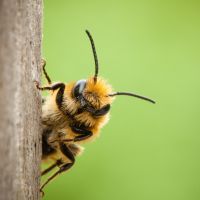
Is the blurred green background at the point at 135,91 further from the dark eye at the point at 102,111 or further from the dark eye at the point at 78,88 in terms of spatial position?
the dark eye at the point at 78,88

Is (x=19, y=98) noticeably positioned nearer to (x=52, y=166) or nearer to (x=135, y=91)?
(x=52, y=166)

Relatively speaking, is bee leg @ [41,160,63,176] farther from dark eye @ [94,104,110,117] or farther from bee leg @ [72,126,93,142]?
dark eye @ [94,104,110,117]

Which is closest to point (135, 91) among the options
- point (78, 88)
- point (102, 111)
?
point (102, 111)

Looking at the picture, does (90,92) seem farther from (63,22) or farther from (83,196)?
(63,22)

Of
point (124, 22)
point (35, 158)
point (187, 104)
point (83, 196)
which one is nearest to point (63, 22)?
point (124, 22)

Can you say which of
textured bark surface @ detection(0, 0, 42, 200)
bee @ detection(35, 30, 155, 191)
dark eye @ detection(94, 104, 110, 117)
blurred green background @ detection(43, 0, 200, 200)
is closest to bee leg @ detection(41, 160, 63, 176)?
bee @ detection(35, 30, 155, 191)
